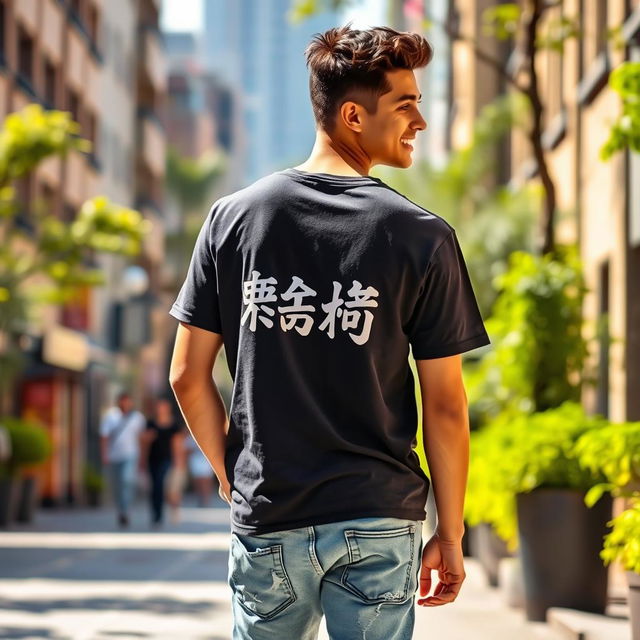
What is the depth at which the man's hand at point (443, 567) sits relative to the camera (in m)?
3.24

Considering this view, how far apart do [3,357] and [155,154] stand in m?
29.0

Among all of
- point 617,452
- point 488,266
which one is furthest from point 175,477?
point 617,452

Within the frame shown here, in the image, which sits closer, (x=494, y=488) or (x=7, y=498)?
(x=494, y=488)

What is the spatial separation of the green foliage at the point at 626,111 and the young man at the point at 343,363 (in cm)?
457

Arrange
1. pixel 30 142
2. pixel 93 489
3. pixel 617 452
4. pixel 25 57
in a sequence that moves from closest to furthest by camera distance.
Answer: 1. pixel 617 452
2. pixel 30 142
3. pixel 25 57
4. pixel 93 489

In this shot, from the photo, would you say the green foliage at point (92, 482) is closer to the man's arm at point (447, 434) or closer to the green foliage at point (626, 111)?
the green foliage at point (626, 111)

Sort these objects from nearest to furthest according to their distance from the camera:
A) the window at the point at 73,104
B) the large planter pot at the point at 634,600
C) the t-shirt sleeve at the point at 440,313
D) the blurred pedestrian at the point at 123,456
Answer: the t-shirt sleeve at the point at 440,313
the large planter pot at the point at 634,600
the blurred pedestrian at the point at 123,456
the window at the point at 73,104

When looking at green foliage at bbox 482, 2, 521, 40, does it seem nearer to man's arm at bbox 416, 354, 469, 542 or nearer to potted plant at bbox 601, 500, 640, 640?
potted plant at bbox 601, 500, 640, 640

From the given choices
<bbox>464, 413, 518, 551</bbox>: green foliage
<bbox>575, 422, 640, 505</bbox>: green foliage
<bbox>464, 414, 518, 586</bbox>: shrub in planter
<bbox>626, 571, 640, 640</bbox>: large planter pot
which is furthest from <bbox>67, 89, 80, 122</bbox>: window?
<bbox>626, 571, 640, 640</bbox>: large planter pot

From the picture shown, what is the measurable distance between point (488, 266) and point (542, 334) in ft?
27.7

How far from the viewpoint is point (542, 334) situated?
12.1 m

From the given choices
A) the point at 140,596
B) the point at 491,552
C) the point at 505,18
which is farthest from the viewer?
the point at 505,18

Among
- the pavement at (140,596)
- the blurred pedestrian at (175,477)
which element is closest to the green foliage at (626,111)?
the pavement at (140,596)

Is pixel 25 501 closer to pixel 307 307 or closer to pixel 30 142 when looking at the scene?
pixel 30 142
